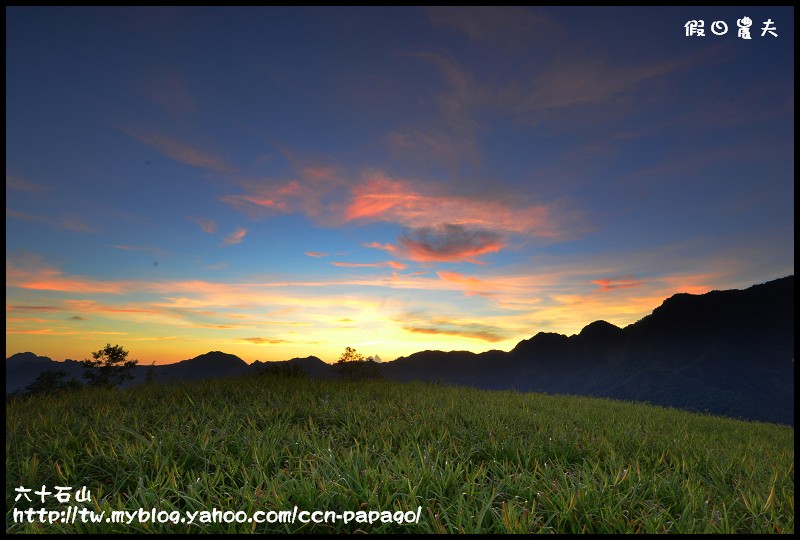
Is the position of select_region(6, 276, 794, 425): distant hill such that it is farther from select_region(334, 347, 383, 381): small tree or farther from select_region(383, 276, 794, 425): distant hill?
select_region(334, 347, 383, 381): small tree

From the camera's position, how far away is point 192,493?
11.7ft

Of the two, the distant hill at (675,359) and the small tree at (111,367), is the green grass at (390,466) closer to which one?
the small tree at (111,367)

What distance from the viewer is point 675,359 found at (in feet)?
477

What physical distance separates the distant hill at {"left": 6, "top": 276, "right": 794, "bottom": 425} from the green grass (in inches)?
3929

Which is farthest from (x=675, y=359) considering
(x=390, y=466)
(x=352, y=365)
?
(x=390, y=466)

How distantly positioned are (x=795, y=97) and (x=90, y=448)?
852 centimetres

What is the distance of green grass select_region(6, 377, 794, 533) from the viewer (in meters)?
3.40

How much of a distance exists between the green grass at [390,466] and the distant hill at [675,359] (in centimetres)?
9979

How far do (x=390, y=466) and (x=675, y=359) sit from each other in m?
172

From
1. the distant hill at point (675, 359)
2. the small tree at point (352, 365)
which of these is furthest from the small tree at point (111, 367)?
the distant hill at point (675, 359)

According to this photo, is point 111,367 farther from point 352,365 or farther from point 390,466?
point 390,466

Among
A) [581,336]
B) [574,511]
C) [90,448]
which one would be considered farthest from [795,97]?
[581,336]

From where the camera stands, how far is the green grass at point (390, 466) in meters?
3.40

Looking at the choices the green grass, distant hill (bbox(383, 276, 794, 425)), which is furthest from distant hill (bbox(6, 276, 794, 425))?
the green grass
